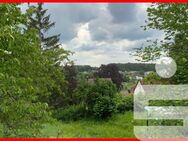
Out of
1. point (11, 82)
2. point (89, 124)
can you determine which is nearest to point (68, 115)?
point (89, 124)

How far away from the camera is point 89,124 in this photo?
2498cm

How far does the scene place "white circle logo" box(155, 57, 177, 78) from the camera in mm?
5227

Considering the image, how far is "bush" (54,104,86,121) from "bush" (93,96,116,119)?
2.93 ft

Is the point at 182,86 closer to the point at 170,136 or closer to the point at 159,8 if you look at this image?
the point at 170,136

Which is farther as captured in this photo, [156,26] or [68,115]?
[68,115]

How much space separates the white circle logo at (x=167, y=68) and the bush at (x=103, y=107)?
2065cm

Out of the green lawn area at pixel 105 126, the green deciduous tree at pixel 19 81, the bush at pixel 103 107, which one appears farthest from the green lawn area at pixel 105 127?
the green deciduous tree at pixel 19 81

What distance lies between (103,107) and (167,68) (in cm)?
2091

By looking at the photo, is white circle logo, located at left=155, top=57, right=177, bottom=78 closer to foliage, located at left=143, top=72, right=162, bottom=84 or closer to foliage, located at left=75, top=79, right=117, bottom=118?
foliage, located at left=143, top=72, right=162, bottom=84

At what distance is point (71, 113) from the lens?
25.4 metres

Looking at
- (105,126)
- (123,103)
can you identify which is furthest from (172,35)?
(123,103)

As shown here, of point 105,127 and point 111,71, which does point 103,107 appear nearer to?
point 105,127

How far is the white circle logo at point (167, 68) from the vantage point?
17.1 ft

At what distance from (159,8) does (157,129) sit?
1615mm
